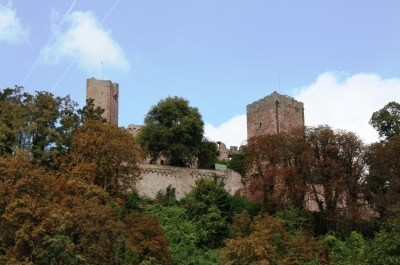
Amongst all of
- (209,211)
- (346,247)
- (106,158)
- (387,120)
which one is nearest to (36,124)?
(106,158)

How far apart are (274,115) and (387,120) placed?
828 centimetres

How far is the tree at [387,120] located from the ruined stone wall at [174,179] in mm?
11967

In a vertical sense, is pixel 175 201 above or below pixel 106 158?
below

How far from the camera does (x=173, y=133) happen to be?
153 ft

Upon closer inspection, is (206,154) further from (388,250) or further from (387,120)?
(388,250)

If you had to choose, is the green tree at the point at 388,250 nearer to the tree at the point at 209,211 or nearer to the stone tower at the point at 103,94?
the tree at the point at 209,211

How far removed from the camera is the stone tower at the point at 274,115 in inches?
2094

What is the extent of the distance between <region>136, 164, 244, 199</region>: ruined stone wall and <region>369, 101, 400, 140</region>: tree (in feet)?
39.3

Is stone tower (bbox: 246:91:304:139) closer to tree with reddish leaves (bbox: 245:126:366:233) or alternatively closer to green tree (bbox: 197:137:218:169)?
green tree (bbox: 197:137:218:169)

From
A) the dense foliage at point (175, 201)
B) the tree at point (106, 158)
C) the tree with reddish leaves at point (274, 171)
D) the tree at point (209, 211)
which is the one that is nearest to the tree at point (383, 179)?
the dense foliage at point (175, 201)

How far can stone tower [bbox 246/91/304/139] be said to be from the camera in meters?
53.2

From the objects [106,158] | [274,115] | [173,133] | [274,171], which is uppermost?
[274,115]

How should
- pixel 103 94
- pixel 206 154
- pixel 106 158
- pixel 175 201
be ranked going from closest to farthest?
pixel 106 158
pixel 175 201
pixel 206 154
pixel 103 94

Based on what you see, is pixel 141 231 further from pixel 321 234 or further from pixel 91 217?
pixel 321 234
